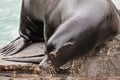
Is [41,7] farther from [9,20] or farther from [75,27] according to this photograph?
[9,20]

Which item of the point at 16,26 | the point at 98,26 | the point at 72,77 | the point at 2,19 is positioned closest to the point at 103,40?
the point at 98,26

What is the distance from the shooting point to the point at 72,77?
11.9 feet

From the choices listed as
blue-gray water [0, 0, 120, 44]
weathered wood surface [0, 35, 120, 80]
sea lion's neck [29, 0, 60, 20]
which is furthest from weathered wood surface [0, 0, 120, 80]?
blue-gray water [0, 0, 120, 44]

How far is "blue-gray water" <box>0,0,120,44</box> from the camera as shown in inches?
326

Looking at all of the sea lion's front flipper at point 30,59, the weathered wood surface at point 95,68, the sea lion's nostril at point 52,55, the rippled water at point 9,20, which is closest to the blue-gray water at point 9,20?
the rippled water at point 9,20

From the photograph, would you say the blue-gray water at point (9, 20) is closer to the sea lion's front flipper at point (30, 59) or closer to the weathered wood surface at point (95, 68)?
the sea lion's front flipper at point (30, 59)

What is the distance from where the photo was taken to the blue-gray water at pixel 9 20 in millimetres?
8272

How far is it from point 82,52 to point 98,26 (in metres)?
0.26

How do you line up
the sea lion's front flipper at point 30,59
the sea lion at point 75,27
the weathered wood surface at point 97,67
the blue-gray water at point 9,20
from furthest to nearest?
the blue-gray water at point 9,20 < the sea lion's front flipper at point 30,59 < the weathered wood surface at point 97,67 < the sea lion at point 75,27

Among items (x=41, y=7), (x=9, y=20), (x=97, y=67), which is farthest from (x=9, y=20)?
(x=97, y=67)

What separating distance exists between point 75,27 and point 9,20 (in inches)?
251

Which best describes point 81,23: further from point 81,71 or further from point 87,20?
point 81,71

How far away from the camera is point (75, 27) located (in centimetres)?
325

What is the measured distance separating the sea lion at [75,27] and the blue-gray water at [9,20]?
436 cm
